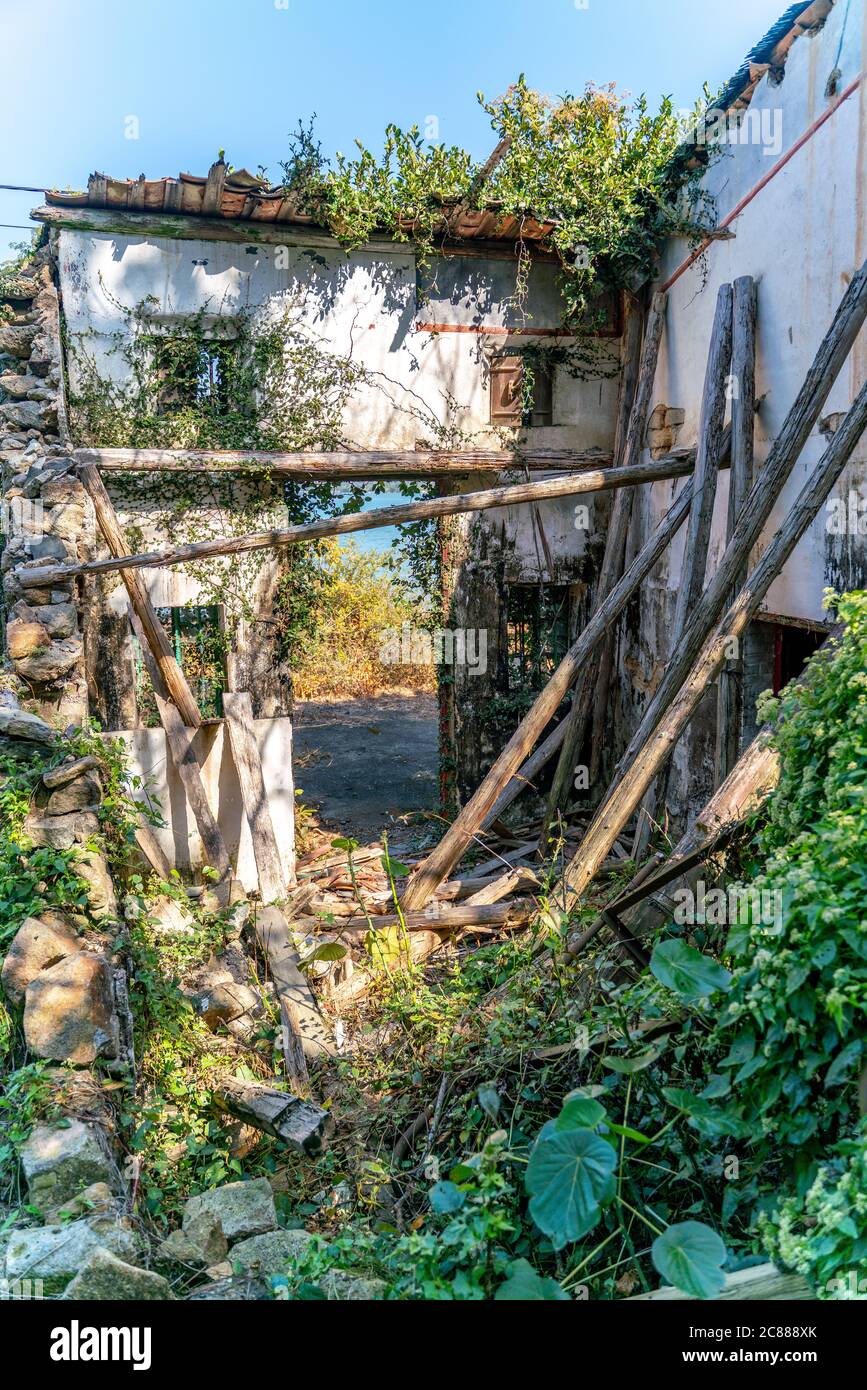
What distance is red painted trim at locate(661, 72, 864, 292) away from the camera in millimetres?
5387

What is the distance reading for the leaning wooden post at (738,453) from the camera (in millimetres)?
6430

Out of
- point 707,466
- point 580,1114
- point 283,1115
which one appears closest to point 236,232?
point 707,466

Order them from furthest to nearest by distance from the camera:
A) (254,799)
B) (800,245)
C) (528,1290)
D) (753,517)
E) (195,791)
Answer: (254,799), (195,791), (800,245), (753,517), (528,1290)

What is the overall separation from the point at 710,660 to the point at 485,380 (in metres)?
5.36

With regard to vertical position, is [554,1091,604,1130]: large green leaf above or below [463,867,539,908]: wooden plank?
above

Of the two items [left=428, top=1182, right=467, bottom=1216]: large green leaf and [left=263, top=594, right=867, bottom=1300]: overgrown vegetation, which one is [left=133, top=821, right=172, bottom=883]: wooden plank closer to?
[left=263, top=594, right=867, bottom=1300]: overgrown vegetation

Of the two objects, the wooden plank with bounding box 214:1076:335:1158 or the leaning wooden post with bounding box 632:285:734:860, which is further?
the leaning wooden post with bounding box 632:285:734:860

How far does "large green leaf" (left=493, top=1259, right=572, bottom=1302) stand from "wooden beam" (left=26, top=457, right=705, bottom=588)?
15.0 feet

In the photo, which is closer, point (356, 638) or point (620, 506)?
point (620, 506)

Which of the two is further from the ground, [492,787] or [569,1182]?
[492,787]

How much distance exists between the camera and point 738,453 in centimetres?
645

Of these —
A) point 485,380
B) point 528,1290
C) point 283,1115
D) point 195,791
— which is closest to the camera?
point 528,1290

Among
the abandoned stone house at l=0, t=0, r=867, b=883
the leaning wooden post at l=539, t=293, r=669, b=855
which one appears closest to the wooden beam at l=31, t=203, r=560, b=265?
the abandoned stone house at l=0, t=0, r=867, b=883

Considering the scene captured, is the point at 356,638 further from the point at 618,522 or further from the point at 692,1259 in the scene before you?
the point at 692,1259
